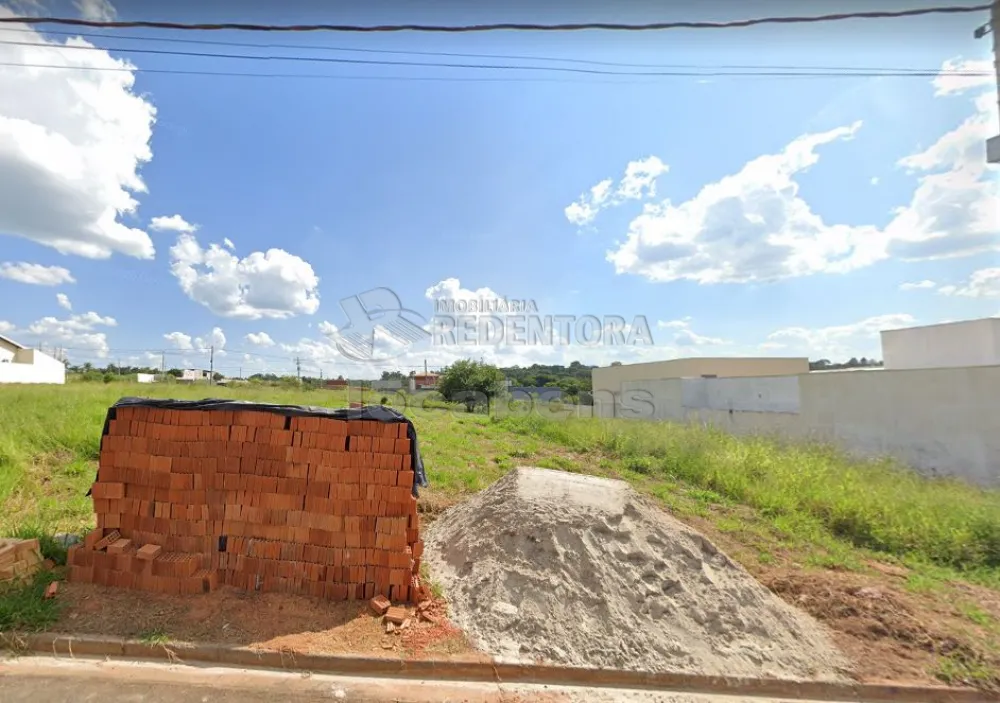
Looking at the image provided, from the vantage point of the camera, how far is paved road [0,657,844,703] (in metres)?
2.53

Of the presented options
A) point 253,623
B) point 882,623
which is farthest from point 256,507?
point 882,623

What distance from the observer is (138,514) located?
3.63m

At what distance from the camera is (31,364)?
104 ft

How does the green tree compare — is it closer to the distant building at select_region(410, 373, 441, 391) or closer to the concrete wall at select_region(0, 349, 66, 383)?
the distant building at select_region(410, 373, 441, 391)

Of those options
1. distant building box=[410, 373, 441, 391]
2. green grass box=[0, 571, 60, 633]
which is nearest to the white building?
distant building box=[410, 373, 441, 391]

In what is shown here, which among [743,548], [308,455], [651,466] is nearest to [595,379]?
[651,466]

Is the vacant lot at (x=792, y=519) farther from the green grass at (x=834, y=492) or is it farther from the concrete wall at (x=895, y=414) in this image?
the concrete wall at (x=895, y=414)

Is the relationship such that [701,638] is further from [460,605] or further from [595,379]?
[595,379]

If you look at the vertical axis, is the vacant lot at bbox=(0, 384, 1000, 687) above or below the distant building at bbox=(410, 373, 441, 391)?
below

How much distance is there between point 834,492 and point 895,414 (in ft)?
20.2

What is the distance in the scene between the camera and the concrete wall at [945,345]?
12016 millimetres

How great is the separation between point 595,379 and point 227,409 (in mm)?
29939

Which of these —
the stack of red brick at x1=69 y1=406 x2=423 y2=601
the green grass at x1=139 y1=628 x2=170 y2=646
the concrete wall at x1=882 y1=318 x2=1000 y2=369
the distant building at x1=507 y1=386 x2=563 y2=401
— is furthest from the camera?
the distant building at x1=507 y1=386 x2=563 y2=401

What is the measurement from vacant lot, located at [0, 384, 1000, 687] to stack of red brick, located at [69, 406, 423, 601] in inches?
13.9
